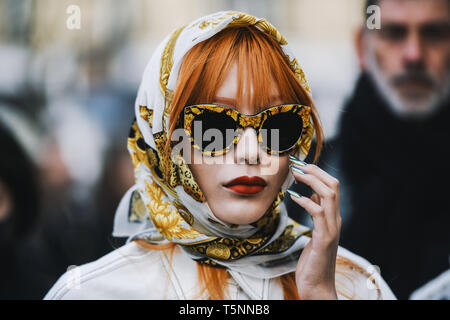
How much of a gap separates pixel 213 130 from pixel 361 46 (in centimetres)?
97

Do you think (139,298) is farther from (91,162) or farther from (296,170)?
(296,170)

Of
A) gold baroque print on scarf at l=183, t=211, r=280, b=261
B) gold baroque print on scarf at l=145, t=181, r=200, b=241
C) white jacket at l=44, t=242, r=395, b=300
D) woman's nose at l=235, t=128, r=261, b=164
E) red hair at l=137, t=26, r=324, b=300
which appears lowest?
white jacket at l=44, t=242, r=395, b=300

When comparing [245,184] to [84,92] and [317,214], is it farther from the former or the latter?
[84,92]

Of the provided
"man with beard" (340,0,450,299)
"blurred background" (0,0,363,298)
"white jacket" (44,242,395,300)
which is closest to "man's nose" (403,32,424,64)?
"man with beard" (340,0,450,299)

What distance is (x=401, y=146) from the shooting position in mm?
2322

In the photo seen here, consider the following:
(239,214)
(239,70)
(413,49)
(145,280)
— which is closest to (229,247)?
(239,214)

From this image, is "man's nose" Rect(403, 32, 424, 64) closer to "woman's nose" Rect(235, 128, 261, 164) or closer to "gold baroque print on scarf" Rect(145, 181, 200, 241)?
"woman's nose" Rect(235, 128, 261, 164)

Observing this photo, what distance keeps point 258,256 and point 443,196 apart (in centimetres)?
107

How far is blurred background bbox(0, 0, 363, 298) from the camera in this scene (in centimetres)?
220

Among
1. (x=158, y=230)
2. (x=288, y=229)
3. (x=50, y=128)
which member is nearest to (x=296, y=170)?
(x=288, y=229)

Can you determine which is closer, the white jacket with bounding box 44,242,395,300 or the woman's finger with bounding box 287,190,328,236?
the woman's finger with bounding box 287,190,328,236

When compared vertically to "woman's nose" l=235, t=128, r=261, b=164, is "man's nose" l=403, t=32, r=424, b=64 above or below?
above

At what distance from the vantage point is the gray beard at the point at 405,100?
2.27 m

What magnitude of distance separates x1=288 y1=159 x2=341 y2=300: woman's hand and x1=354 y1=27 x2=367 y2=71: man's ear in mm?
700
